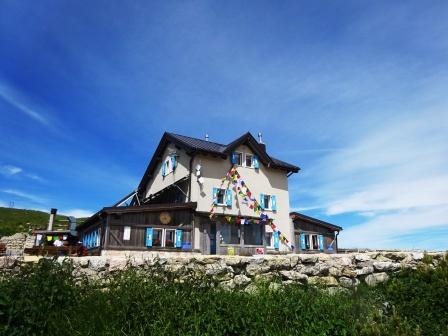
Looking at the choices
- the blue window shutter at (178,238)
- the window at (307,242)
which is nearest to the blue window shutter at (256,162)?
the window at (307,242)

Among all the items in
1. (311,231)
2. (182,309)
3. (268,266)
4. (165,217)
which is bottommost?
(182,309)

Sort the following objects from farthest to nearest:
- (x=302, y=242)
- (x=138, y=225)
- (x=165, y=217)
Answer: (x=302, y=242)
(x=165, y=217)
(x=138, y=225)

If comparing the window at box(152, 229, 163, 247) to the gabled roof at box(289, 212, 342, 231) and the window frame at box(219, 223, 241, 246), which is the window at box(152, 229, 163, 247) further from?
the gabled roof at box(289, 212, 342, 231)

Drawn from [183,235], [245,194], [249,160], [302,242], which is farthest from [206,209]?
[302,242]

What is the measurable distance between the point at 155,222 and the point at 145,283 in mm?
14203

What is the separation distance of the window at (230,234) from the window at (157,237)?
4.08 metres

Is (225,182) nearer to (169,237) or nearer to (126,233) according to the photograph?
(169,237)

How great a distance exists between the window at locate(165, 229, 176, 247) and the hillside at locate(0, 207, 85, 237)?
21.3 metres

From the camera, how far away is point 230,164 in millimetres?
24859

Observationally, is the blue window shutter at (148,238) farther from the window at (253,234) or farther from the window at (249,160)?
the window at (249,160)

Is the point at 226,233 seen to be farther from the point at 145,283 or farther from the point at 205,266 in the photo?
the point at 145,283

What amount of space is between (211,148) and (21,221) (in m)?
29.4

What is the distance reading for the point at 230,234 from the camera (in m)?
23.6

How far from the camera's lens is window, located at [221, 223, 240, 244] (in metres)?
23.3
